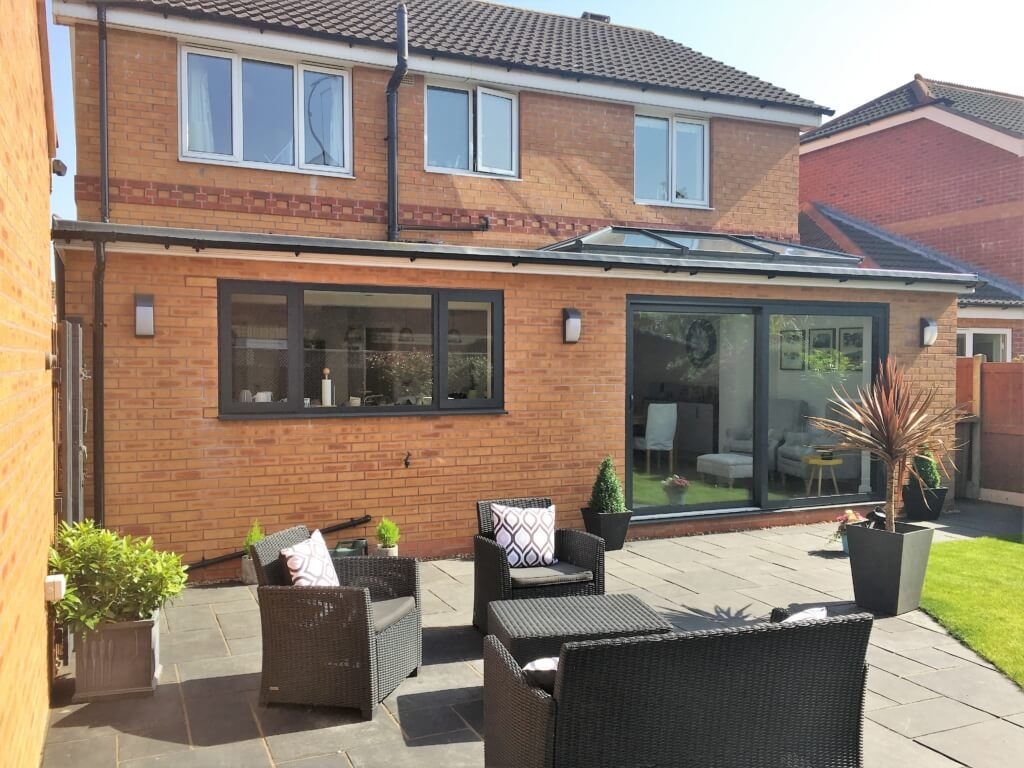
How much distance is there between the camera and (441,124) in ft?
34.9

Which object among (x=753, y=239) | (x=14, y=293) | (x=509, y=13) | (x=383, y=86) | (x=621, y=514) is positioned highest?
(x=509, y=13)

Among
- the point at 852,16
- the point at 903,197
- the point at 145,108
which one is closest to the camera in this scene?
the point at 852,16

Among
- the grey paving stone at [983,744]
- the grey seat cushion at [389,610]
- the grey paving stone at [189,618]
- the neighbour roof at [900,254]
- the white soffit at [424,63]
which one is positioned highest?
the white soffit at [424,63]

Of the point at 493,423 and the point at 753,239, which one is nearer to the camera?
the point at 493,423

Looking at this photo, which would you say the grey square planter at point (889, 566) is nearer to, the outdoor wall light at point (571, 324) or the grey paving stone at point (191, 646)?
the outdoor wall light at point (571, 324)

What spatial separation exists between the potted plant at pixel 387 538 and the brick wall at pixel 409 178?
166 inches

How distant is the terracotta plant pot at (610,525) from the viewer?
27.0ft

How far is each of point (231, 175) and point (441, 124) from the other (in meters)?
2.83

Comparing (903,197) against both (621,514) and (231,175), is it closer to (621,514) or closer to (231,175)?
(621,514)

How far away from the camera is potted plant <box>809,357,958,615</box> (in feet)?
20.2

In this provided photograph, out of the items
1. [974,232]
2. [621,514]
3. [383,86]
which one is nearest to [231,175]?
[383,86]

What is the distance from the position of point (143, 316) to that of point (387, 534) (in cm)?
286

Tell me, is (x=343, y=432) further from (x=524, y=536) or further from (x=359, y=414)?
(x=524, y=536)

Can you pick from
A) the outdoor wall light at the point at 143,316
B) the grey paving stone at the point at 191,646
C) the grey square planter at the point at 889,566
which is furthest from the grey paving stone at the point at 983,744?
Answer: the outdoor wall light at the point at 143,316
